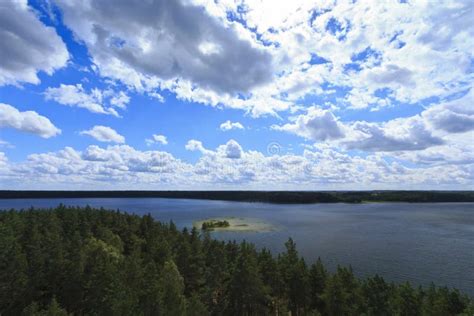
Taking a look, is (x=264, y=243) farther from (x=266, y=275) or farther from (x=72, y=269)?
(x=72, y=269)

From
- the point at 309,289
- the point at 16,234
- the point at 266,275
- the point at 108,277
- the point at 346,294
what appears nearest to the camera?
the point at 108,277

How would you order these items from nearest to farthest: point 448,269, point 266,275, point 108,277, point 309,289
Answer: point 108,277, point 309,289, point 266,275, point 448,269

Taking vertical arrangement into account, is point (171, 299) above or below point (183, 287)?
above

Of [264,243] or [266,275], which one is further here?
[264,243]

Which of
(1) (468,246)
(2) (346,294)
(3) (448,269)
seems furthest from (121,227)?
(1) (468,246)

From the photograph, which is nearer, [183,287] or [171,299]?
[171,299]

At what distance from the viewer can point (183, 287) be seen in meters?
54.6

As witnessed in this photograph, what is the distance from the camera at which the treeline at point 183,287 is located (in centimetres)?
4209

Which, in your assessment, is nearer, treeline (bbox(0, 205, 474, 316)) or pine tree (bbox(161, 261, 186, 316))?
pine tree (bbox(161, 261, 186, 316))

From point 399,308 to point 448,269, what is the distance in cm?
5223

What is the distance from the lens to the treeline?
4209 centimetres

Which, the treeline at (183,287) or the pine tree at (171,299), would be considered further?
the treeline at (183,287)

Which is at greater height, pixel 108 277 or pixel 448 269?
pixel 108 277

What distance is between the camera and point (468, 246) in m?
116
